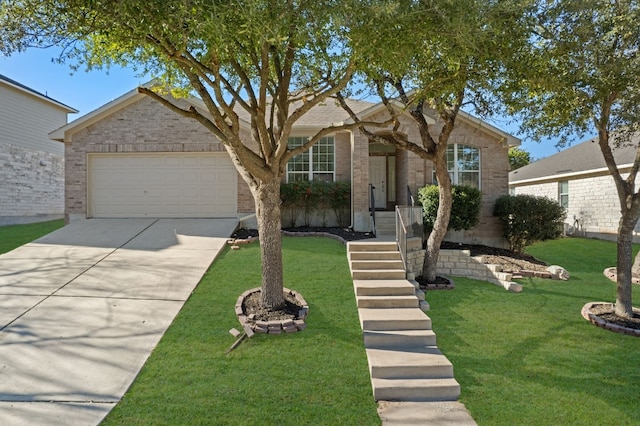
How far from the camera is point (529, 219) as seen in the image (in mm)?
12016

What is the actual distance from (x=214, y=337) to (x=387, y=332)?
8.78 ft

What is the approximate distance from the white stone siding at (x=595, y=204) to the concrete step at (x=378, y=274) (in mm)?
14109

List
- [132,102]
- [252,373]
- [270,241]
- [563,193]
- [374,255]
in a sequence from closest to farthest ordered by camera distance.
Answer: [252,373], [270,241], [374,255], [132,102], [563,193]

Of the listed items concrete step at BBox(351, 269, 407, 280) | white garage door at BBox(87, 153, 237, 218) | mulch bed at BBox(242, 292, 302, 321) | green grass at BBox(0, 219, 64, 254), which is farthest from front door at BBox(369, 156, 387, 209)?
green grass at BBox(0, 219, 64, 254)

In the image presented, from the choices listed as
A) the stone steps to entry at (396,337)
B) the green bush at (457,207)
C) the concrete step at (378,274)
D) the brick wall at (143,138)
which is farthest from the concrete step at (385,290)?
the brick wall at (143,138)

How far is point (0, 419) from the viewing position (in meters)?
3.98

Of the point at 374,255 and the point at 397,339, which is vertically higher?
the point at 374,255

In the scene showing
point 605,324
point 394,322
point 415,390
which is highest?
point 394,322

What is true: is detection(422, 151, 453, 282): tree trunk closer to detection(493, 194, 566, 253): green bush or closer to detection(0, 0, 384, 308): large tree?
detection(0, 0, 384, 308): large tree

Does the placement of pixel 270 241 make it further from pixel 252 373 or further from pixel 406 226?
pixel 406 226

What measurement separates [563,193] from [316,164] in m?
14.8

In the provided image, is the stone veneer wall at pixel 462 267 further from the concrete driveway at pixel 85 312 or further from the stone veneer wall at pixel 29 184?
the stone veneer wall at pixel 29 184

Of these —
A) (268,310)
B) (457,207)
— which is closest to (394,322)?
(268,310)

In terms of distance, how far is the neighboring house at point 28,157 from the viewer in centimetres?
1702
